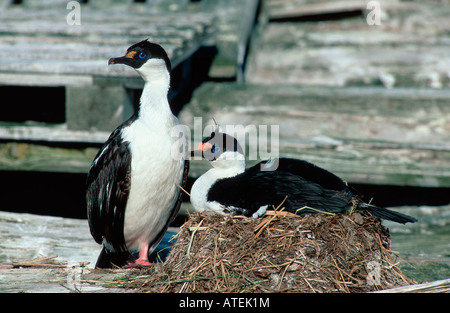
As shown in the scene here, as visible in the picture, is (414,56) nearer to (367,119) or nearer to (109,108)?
(367,119)

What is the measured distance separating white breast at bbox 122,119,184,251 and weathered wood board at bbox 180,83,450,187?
2.60 feet

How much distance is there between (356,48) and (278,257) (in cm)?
400

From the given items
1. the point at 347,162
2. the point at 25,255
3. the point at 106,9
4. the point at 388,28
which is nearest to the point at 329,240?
the point at 347,162

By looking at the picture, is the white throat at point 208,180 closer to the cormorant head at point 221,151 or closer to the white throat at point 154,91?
the cormorant head at point 221,151

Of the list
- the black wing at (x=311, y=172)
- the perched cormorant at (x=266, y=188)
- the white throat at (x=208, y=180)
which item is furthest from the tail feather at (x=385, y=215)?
the white throat at (x=208, y=180)

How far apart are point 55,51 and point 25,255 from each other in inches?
77.8

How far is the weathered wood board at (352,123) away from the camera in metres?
4.74

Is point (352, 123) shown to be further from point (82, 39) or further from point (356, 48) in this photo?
point (82, 39)

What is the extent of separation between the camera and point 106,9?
691cm

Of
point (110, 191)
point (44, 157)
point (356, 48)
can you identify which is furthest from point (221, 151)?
point (356, 48)

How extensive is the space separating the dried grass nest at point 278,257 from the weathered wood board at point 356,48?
3.15m

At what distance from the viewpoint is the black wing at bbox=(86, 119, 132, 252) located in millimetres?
3857

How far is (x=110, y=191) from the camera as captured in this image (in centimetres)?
394
